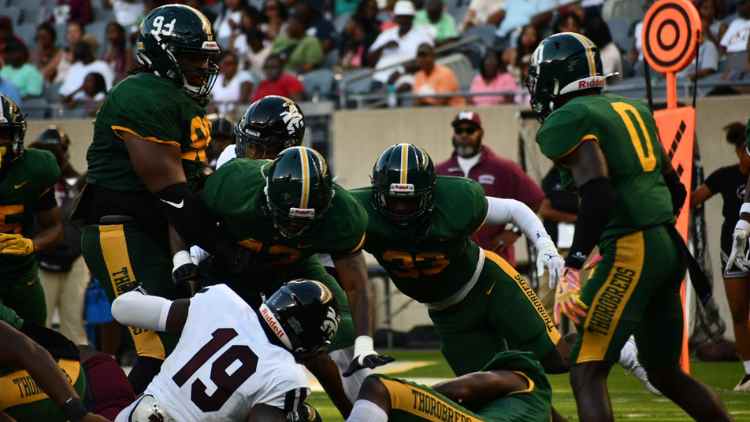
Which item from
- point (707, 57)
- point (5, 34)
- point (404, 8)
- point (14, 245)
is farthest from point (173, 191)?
point (5, 34)

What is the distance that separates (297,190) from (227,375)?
90 centimetres

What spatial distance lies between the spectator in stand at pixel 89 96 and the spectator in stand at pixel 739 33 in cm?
603

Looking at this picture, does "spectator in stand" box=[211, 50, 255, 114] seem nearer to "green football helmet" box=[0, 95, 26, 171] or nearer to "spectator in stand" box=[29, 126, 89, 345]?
"spectator in stand" box=[29, 126, 89, 345]

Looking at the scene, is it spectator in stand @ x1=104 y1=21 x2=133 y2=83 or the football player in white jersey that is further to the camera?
spectator in stand @ x1=104 y1=21 x2=133 y2=83

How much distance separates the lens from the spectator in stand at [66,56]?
1564 centimetres

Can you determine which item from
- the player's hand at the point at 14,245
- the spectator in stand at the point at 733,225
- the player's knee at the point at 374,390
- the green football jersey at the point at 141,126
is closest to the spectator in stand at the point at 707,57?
the spectator in stand at the point at 733,225

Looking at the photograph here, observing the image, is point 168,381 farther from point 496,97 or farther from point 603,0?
point 603,0

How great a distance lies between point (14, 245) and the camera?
20.8ft

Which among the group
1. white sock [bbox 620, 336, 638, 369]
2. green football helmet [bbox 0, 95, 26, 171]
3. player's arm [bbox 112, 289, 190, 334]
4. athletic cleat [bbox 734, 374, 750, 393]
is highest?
green football helmet [bbox 0, 95, 26, 171]

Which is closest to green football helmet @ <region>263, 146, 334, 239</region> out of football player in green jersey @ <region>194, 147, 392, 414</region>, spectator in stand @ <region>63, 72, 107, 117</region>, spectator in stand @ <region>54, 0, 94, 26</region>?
football player in green jersey @ <region>194, 147, 392, 414</region>

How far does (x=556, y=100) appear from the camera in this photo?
571cm

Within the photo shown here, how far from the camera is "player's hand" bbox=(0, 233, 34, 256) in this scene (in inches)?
249

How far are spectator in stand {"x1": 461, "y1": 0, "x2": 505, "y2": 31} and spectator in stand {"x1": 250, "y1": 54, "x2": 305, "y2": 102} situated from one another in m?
2.02

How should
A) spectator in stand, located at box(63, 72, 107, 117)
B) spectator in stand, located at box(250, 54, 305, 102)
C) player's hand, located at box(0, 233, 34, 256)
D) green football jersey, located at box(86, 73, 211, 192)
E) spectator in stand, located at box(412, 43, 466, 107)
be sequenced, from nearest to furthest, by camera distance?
green football jersey, located at box(86, 73, 211, 192), player's hand, located at box(0, 233, 34, 256), spectator in stand, located at box(412, 43, 466, 107), spectator in stand, located at box(250, 54, 305, 102), spectator in stand, located at box(63, 72, 107, 117)
